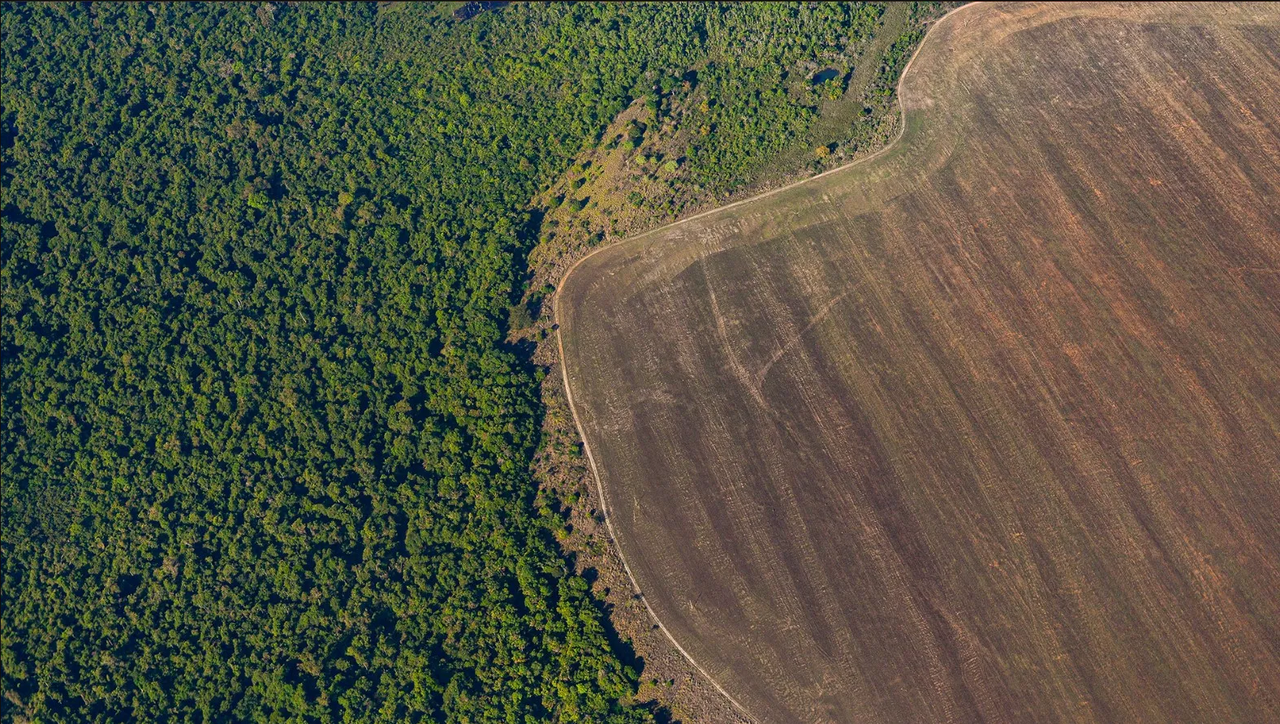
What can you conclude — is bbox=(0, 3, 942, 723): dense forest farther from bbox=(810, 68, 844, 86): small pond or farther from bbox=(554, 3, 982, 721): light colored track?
bbox=(554, 3, 982, 721): light colored track

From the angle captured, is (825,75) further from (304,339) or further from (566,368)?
(304,339)

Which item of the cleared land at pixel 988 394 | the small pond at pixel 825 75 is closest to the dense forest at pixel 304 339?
the small pond at pixel 825 75

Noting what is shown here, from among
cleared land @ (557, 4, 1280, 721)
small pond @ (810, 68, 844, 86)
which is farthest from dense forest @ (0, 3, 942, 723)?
cleared land @ (557, 4, 1280, 721)

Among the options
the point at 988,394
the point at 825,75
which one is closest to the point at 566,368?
the point at 988,394

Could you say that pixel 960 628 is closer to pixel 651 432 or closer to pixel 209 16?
pixel 651 432

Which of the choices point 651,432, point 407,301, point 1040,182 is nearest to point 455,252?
point 407,301

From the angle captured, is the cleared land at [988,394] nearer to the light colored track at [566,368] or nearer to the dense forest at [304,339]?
the light colored track at [566,368]
